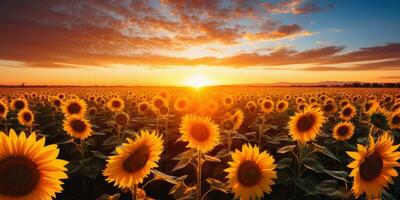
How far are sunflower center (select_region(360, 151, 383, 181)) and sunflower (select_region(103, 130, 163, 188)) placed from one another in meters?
2.47

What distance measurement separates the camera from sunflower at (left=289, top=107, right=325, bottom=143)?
21.4ft

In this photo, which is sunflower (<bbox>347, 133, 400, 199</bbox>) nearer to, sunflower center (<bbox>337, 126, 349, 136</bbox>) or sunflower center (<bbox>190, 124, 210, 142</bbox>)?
sunflower center (<bbox>190, 124, 210, 142</bbox>)

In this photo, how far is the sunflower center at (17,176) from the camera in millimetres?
2756

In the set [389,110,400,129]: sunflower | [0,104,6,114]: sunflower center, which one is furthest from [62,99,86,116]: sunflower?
[389,110,400,129]: sunflower

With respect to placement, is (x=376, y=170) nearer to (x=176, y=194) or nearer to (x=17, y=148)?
(x=176, y=194)

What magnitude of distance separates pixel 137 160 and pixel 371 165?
109 inches

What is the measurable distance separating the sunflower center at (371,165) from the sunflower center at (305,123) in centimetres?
300

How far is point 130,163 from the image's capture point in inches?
141

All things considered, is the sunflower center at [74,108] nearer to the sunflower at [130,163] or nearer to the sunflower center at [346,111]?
the sunflower at [130,163]

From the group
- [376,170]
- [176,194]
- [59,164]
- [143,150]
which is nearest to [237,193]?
[176,194]

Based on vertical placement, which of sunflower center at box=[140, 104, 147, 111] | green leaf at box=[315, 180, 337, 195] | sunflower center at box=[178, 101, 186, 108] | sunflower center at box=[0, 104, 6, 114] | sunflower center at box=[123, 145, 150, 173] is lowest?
green leaf at box=[315, 180, 337, 195]

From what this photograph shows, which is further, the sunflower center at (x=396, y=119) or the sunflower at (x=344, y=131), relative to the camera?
the sunflower center at (x=396, y=119)

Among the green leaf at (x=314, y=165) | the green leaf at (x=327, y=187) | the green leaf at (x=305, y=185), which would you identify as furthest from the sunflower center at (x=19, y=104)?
the green leaf at (x=327, y=187)

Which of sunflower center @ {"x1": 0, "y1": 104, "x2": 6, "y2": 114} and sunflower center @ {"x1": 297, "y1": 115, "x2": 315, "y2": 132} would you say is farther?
sunflower center @ {"x1": 0, "y1": 104, "x2": 6, "y2": 114}
